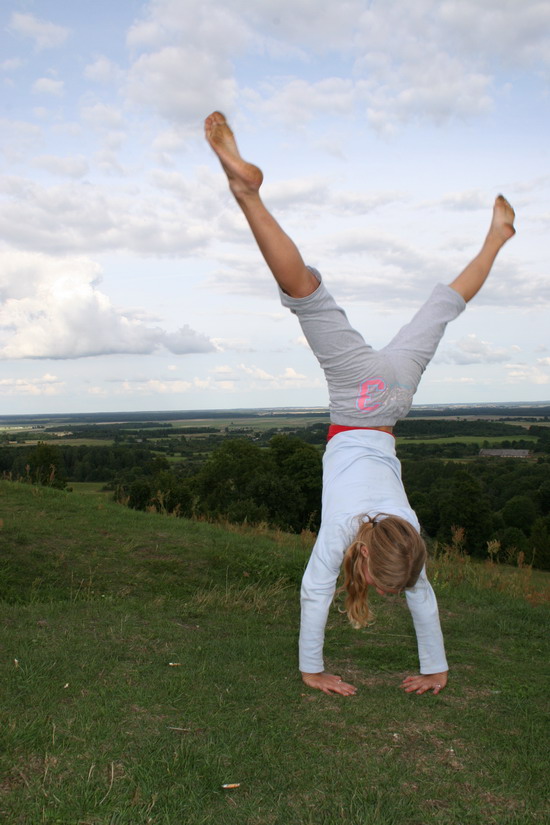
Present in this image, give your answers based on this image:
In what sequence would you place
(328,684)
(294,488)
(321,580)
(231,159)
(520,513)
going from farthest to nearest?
(520,513), (294,488), (328,684), (321,580), (231,159)

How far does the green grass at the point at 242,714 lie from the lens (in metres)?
2.83

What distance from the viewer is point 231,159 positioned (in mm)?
3271

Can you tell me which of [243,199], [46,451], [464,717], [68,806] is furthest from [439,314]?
[46,451]

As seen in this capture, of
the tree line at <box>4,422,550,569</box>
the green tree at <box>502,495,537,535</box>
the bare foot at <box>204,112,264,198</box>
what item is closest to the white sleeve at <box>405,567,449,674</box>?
the bare foot at <box>204,112,264,198</box>

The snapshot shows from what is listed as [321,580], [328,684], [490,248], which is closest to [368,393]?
[321,580]

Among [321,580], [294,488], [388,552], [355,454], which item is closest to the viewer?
[388,552]

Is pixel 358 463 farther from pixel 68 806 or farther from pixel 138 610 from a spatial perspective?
pixel 138 610

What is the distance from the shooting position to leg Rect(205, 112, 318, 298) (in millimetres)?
3262

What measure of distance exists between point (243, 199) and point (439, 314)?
176 cm

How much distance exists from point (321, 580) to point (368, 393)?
1.19 metres

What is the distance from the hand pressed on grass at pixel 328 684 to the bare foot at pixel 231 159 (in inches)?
120

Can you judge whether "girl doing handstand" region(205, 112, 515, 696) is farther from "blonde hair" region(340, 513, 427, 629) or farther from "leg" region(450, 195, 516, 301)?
"leg" region(450, 195, 516, 301)

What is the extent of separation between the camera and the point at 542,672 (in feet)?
15.8

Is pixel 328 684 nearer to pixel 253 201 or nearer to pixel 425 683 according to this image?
pixel 425 683
